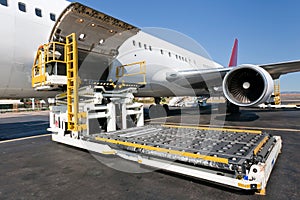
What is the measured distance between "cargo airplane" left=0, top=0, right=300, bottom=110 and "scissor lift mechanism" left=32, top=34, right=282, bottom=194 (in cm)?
44

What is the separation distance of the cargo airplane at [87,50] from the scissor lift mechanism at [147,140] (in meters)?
0.44

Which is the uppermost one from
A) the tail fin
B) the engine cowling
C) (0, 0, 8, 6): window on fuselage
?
the tail fin

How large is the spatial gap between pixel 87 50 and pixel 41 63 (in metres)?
1.69

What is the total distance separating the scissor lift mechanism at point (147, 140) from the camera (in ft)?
7.13

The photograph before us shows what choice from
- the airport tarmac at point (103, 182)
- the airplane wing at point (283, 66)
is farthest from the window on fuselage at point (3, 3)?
the airplane wing at point (283, 66)

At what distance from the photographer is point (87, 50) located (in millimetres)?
5676

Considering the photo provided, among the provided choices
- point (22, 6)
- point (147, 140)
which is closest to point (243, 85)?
point (147, 140)

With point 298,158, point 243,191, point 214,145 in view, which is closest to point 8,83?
point 214,145

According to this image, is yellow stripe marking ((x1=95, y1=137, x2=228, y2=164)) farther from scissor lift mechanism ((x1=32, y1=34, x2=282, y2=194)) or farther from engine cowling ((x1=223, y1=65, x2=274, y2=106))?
engine cowling ((x1=223, y1=65, x2=274, y2=106))

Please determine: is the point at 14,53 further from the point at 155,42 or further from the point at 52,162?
the point at 155,42

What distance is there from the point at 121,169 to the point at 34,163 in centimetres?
167

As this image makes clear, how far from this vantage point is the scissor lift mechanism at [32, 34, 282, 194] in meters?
2.17

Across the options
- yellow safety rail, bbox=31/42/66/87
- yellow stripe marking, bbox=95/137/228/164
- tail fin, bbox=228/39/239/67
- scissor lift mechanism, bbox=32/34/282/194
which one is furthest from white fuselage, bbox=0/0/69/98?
tail fin, bbox=228/39/239/67

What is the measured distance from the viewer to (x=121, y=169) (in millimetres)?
2918
